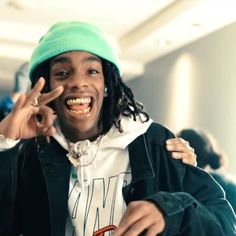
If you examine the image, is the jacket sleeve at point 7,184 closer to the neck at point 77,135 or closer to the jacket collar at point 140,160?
the neck at point 77,135

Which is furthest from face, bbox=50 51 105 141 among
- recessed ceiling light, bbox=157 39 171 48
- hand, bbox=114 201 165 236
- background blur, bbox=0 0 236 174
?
recessed ceiling light, bbox=157 39 171 48

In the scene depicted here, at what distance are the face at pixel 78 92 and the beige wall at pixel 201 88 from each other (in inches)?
99.1

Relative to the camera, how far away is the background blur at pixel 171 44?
3463 millimetres

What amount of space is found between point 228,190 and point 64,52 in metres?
1.04

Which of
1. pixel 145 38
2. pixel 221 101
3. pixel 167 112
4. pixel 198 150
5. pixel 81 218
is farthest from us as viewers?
pixel 167 112

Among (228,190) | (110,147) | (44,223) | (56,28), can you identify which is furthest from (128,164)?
(228,190)

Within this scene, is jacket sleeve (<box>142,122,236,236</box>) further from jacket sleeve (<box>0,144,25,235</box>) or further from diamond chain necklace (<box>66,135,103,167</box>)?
jacket sleeve (<box>0,144,25,235</box>)

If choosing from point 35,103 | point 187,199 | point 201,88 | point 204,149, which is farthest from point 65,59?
point 201,88

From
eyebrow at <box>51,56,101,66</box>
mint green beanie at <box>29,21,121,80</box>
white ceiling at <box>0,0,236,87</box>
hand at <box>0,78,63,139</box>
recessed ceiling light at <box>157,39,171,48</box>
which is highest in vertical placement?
white ceiling at <box>0,0,236,87</box>

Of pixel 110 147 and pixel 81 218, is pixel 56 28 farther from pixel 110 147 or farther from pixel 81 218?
pixel 81 218

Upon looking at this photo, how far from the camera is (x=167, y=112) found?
448 centimetres

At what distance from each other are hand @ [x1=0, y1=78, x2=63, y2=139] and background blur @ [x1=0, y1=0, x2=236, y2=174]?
2.31 meters

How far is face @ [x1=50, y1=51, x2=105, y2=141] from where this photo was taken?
1005 millimetres

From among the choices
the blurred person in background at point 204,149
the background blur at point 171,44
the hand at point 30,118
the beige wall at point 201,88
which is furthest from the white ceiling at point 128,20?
the hand at point 30,118
